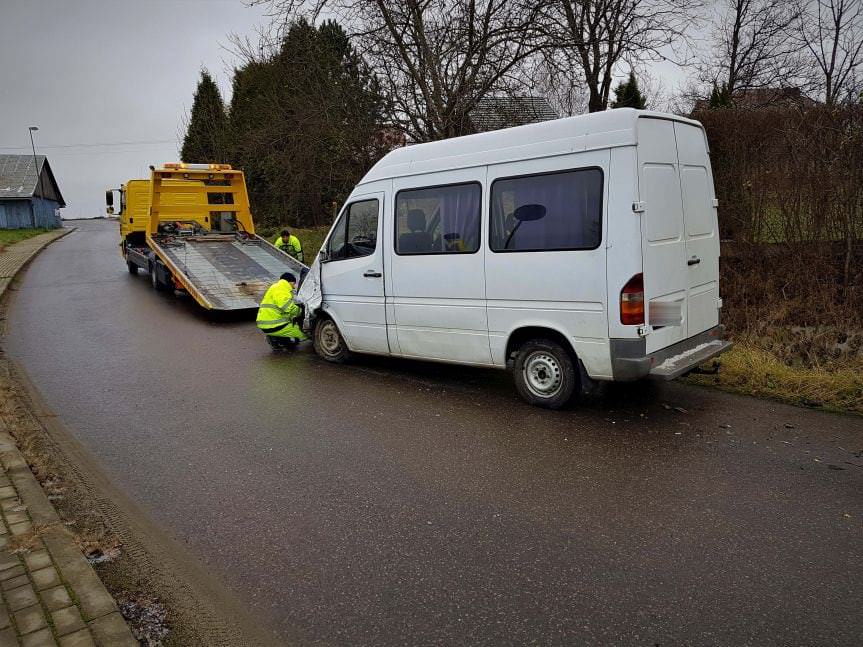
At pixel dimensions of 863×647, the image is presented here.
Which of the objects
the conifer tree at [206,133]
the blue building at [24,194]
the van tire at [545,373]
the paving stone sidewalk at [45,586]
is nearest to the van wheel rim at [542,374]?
the van tire at [545,373]

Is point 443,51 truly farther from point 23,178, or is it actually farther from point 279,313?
point 23,178

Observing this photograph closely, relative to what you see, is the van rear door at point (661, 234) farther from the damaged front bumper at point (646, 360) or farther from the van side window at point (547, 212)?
the van side window at point (547, 212)

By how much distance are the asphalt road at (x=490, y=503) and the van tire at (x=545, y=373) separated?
0.67 ft

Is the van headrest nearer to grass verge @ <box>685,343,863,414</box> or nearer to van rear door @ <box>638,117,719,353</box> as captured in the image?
van rear door @ <box>638,117,719,353</box>

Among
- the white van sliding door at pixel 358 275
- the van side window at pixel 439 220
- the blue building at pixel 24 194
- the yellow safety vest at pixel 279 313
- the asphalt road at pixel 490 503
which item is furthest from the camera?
the blue building at pixel 24 194

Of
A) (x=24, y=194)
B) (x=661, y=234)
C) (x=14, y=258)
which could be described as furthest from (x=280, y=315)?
(x=24, y=194)

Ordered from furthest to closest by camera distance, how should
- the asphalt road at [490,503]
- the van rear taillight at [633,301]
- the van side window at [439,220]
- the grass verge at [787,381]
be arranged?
1. the van side window at [439,220]
2. the grass verge at [787,381]
3. the van rear taillight at [633,301]
4. the asphalt road at [490,503]

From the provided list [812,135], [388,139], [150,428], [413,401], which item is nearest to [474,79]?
[388,139]

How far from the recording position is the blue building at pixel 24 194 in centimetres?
5181

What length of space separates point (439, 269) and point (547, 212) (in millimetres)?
1368

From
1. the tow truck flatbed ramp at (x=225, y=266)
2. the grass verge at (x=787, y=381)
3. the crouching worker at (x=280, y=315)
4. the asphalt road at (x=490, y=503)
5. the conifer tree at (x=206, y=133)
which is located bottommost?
the asphalt road at (x=490, y=503)

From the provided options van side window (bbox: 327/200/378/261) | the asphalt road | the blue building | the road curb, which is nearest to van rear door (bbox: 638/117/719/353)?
the asphalt road

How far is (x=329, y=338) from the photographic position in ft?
26.8

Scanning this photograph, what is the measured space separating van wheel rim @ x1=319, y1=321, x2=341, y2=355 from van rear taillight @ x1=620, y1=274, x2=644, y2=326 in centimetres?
397
